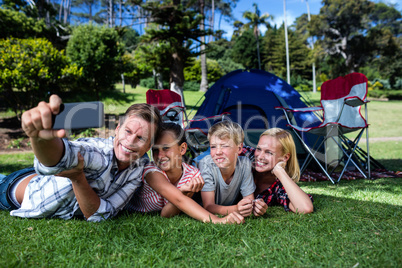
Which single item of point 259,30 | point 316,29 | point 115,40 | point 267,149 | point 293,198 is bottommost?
point 293,198

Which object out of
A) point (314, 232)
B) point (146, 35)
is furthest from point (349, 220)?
point (146, 35)

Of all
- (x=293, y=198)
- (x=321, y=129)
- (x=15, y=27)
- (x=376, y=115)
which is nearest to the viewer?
(x=293, y=198)

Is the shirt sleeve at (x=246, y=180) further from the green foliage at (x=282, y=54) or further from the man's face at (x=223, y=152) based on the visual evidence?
the green foliage at (x=282, y=54)

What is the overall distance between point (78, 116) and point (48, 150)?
18cm

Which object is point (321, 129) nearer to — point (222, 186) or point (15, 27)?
point (222, 186)

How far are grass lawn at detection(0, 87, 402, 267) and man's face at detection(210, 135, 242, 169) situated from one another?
1.34 feet

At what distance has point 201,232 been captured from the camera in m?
1.59

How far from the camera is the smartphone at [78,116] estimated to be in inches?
42.1

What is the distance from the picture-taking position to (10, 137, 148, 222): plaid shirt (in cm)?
159

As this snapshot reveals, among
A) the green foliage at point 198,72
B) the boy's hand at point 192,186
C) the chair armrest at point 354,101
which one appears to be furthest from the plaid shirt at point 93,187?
the green foliage at point 198,72

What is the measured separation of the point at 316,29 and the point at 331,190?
24.8 m

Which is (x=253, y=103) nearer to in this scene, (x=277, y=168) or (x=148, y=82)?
(x=277, y=168)

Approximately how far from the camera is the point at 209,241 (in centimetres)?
148

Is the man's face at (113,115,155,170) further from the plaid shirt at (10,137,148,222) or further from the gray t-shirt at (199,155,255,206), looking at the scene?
the gray t-shirt at (199,155,255,206)
